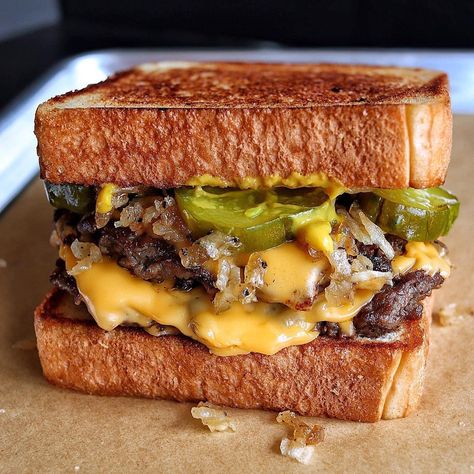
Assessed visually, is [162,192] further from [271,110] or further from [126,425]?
[126,425]

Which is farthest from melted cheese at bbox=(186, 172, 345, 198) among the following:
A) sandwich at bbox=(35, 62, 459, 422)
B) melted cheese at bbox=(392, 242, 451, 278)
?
melted cheese at bbox=(392, 242, 451, 278)

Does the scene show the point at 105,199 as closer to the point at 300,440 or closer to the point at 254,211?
the point at 254,211

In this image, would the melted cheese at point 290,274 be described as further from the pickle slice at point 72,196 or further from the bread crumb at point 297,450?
the pickle slice at point 72,196

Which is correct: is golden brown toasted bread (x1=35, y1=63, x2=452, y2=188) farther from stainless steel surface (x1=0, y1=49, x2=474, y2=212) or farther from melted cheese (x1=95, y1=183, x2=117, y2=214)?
stainless steel surface (x1=0, y1=49, x2=474, y2=212)

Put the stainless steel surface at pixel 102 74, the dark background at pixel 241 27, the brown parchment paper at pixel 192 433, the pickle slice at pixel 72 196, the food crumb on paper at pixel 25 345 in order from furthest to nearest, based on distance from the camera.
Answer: the dark background at pixel 241 27 < the stainless steel surface at pixel 102 74 < the food crumb on paper at pixel 25 345 < the pickle slice at pixel 72 196 < the brown parchment paper at pixel 192 433

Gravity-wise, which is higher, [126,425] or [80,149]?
[80,149]

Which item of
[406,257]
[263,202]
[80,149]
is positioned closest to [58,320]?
[80,149]

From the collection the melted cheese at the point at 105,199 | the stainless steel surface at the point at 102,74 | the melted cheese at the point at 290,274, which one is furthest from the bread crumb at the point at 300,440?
the stainless steel surface at the point at 102,74
